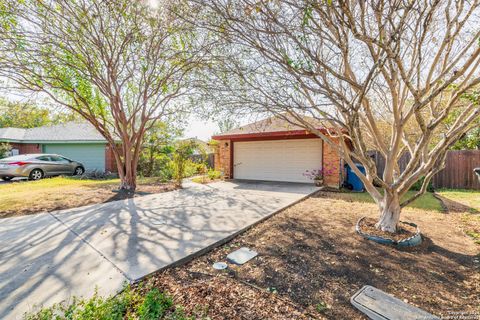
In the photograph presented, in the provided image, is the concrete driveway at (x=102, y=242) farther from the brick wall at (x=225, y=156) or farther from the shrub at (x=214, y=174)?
the brick wall at (x=225, y=156)

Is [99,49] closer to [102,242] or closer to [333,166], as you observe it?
[102,242]

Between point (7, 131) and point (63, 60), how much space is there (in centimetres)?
1796

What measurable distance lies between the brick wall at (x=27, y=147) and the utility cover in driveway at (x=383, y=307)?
2092 cm

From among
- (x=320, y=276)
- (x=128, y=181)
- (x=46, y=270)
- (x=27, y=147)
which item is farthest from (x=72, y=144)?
(x=320, y=276)

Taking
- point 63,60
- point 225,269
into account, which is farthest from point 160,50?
point 225,269

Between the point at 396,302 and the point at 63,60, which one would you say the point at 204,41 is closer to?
the point at 63,60

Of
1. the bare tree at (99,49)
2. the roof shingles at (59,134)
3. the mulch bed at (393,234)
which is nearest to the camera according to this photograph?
the mulch bed at (393,234)

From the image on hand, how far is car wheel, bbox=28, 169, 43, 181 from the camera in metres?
11.1

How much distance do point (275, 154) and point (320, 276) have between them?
328 inches

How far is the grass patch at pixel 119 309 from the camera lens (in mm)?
1852

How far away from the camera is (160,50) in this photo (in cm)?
665

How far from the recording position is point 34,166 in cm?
1117

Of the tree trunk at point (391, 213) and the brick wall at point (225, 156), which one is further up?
the brick wall at point (225, 156)

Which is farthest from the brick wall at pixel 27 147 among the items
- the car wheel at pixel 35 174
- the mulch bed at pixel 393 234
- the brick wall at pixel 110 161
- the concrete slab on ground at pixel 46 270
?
the mulch bed at pixel 393 234
